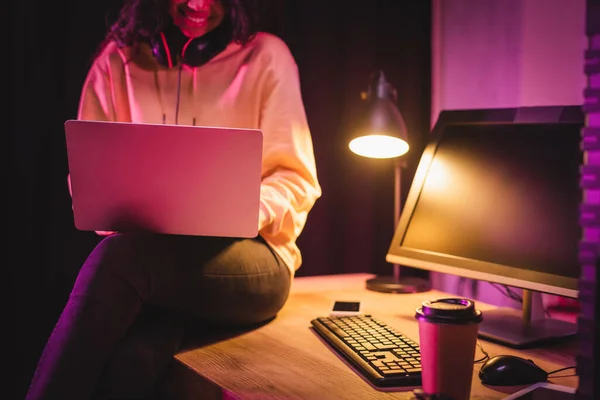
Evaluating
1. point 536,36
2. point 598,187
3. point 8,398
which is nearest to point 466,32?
point 536,36

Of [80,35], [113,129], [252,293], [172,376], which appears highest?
[80,35]

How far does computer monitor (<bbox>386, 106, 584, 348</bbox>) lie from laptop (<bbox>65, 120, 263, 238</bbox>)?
21.2 inches

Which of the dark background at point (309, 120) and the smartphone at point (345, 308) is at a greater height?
the dark background at point (309, 120)

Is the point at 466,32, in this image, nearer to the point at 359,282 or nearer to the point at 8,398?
the point at 359,282

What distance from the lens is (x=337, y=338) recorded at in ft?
3.93

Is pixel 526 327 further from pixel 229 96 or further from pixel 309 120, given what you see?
pixel 309 120

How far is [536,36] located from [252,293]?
4.47ft

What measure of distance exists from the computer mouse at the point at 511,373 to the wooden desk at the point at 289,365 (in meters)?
0.02

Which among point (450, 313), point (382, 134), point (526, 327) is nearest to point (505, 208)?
point (526, 327)

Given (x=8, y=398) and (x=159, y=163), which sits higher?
(x=159, y=163)

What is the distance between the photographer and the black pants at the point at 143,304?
1.04m

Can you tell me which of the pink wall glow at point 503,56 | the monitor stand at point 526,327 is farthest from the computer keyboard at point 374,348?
the pink wall glow at point 503,56

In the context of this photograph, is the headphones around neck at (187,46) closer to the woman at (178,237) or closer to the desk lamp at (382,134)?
the woman at (178,237)

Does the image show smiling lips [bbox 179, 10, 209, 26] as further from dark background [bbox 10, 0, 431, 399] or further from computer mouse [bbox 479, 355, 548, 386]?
computer mouse [bbox 479, 355, 548, 386]
